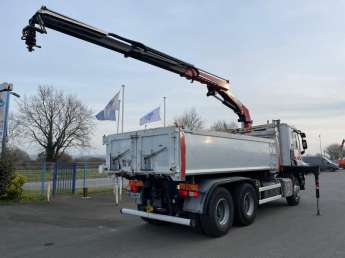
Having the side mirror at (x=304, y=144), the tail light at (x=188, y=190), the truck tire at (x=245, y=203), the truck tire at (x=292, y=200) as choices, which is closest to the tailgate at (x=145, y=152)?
the tail light at (x=188, y=190)

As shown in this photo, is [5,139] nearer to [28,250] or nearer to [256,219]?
[28,250]

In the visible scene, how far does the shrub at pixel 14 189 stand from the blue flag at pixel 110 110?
5547mm

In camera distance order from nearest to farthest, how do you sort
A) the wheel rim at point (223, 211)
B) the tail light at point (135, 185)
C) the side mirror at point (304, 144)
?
the wheel rim at point (223, 211) < the tail light at point (135, 185) < the side mirror at point (304, 144)

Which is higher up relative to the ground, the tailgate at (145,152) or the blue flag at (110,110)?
the blue flag at (110,110)

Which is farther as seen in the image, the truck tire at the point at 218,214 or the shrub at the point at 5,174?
the shrub at the point at 5,174

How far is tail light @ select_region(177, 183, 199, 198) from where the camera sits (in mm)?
7803

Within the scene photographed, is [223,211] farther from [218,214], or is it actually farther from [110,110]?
[110,110]

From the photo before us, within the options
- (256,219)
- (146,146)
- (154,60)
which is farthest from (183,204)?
(154,60)

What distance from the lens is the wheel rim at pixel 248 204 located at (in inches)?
369

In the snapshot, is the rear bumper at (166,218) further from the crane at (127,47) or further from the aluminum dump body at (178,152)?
the crane at (127,47)

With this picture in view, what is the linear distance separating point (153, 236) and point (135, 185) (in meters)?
1.40

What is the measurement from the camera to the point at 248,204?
966 cm

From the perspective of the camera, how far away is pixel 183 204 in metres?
8.22

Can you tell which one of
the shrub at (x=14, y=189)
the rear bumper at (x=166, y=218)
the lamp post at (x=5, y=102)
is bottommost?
the rear bumper at (x=166, y=218)
